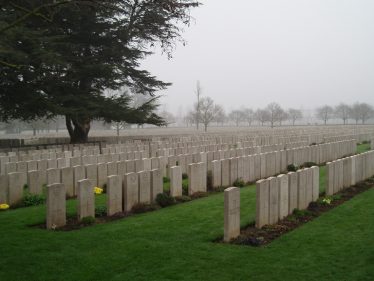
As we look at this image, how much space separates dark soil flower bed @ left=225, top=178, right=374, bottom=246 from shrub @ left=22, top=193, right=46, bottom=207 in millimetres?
4211

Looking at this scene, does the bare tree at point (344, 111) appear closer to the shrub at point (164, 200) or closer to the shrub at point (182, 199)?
the shrub at point (182, 199)

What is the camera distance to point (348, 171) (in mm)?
9336

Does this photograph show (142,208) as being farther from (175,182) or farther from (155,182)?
(175,182)

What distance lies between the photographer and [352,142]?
17.1 m

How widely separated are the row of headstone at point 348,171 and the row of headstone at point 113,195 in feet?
11.7

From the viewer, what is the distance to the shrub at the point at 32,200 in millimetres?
7910

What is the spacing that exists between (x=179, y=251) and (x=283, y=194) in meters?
2.24

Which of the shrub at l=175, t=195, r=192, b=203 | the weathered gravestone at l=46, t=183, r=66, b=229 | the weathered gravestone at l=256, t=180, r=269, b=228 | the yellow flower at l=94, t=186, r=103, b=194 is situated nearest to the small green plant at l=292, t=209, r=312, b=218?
the weathered gravestone at l=256, t=180, r=269, b=228

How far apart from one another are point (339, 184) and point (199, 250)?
4993 mm

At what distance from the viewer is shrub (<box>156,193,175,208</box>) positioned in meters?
7.64

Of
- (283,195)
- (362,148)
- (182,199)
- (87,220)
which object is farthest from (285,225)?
(362,148)

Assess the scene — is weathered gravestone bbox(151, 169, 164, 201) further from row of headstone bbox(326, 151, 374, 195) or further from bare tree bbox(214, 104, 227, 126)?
bare tree bbox(214, 104, 227, 126)

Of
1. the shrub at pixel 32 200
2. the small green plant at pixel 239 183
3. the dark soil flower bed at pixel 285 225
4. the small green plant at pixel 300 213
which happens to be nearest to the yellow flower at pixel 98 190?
the shrub at pixel 32 200

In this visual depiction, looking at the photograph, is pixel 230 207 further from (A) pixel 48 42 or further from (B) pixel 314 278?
(A) pixel 48 42
